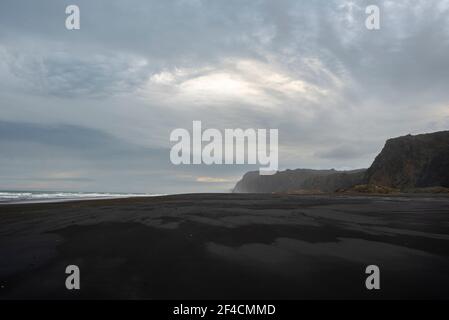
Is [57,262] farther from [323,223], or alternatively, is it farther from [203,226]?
[323,223]

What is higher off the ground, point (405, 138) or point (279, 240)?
point (405, 138)

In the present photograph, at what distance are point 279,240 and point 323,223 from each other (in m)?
5.21

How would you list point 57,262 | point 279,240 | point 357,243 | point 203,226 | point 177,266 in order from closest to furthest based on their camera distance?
1. point 177,266
2. point 57,262
3. point 357,243
4. point 279,240
5. point 203,226

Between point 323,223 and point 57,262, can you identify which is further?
point 323,223

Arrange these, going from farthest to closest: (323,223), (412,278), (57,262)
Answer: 1. (323,223)
2. (57,262)
3. (412,278)

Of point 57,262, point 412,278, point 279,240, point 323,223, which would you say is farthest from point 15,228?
point 412,278

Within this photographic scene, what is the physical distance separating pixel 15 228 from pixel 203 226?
9300 mm

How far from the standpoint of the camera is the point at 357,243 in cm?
1020
